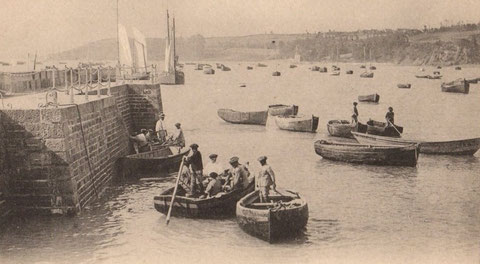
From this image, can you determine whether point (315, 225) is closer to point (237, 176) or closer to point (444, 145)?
point (237, 176)

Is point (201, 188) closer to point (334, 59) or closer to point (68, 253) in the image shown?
point (68, 253)

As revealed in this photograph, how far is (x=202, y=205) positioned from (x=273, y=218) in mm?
3080

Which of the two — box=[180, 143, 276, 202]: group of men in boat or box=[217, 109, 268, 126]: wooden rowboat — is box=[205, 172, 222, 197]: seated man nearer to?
box=[180, 143, 276, 202]: group of men in boat

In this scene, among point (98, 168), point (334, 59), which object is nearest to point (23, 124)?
point (98, 168)

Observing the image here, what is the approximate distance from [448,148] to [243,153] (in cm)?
1109

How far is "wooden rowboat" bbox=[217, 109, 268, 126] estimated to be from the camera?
132ft

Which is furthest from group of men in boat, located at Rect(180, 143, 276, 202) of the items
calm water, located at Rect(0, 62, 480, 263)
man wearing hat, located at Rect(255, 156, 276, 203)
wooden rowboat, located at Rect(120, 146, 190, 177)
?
wooden rowboat, located at Rect(120, 146, 190, 177)

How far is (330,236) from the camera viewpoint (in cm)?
1516

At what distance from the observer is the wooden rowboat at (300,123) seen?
36656mm

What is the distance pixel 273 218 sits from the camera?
13977 mm

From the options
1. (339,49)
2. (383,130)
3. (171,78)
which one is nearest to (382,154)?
(383,130)

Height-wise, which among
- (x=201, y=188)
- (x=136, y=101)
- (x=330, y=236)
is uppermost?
(x=136, y=101)

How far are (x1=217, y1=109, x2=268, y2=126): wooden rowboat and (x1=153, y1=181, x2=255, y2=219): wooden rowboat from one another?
2379 centimetres

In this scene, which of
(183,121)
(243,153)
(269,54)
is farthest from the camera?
(269,54)
